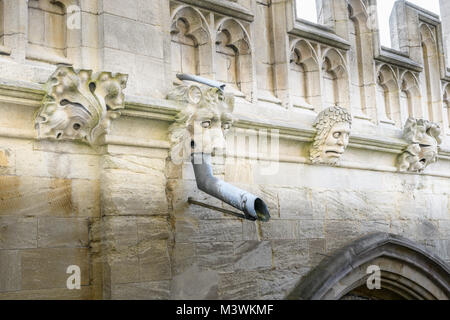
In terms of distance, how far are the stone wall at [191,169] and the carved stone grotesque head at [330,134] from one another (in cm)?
10

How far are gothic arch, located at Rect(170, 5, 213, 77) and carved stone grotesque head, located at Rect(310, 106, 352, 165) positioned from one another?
1086 millimetres

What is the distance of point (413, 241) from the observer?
6.14 m

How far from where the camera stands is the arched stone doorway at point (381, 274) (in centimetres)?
514

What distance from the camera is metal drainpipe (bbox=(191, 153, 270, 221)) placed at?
4.07m

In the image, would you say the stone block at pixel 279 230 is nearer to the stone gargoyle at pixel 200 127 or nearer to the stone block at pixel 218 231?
the stone block at pixel 218 231

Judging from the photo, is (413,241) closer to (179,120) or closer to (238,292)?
(238,292)

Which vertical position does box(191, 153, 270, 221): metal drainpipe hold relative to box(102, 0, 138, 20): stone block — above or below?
below

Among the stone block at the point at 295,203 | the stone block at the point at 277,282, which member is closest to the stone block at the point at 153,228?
the stone block at the point at 277,282

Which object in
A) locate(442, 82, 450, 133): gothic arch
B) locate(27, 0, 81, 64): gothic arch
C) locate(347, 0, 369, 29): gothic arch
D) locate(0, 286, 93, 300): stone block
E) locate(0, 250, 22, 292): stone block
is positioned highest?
locate(347, 0, 369, 29): gothic arch

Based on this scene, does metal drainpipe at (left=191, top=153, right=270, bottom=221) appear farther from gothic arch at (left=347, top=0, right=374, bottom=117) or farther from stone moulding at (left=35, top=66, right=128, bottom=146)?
gothic arch at (left=347, top=0, right=374, bottom=117)

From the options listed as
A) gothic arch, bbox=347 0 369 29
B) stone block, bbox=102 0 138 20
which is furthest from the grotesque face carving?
stone block, bbox=102 0 138 20

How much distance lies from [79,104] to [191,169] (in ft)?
3.21

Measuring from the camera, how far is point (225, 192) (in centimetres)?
425
